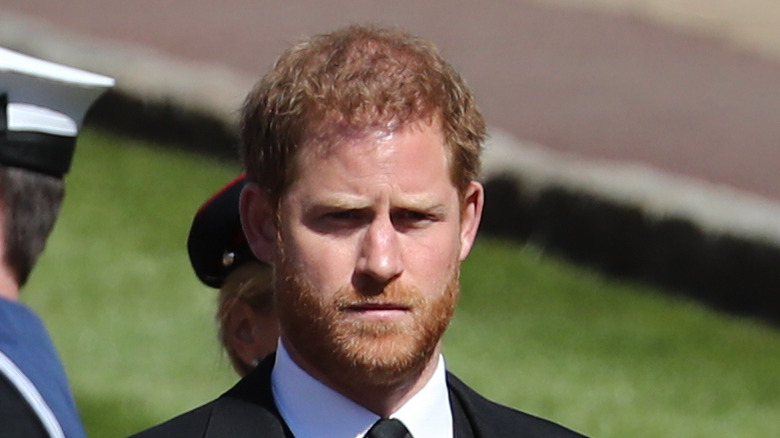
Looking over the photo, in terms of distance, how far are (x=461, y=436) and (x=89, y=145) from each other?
8.04 metres

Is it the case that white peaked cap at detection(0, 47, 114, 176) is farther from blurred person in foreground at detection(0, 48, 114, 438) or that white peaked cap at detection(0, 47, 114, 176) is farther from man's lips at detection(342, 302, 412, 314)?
man's lips at detection(342, 302, 412, 314)

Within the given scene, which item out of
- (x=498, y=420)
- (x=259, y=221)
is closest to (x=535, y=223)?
(x=498, y=420)

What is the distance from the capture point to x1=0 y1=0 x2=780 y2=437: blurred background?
27.6 feet

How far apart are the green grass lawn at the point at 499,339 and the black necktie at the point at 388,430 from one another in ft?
14.7

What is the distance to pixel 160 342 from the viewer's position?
28.2ft

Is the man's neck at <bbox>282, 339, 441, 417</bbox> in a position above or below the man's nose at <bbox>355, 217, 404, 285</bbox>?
below

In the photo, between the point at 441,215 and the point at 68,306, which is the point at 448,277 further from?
the point at 68,306

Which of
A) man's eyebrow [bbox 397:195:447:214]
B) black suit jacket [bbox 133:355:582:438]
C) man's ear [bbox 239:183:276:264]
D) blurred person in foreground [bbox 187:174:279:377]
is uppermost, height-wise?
man's eyebrow [bbox 397:195:447:214]

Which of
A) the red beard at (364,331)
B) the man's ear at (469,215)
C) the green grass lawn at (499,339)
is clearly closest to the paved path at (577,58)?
the green grass lawn at (499,339)

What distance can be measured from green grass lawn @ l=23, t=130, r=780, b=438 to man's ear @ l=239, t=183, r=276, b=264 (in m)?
4.39

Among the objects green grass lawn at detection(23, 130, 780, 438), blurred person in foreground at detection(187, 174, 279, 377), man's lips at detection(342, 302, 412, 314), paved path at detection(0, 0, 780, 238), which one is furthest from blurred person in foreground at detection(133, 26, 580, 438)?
paved path at detection(0, 0, 780, 238)

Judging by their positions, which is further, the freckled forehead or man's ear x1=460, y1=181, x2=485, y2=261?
man's ear x1=460, y1=181, x2=485, y2=261

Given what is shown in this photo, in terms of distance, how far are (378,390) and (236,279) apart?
1.00 metres

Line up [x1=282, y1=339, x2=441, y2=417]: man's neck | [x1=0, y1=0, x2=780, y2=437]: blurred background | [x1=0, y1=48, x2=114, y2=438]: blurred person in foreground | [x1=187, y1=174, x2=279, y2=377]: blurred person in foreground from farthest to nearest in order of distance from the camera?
[x1=0, y1=0, x2=780, y2=437]: blurred background
[x1=187, y1=174, x2=279, y2=377]: blurred person in foreground
[x1=282, y1=339, x2=441, y2=417]: man's neck
[x1=0, y1=48, x2=114, y2=438]: blurred person in foreground
